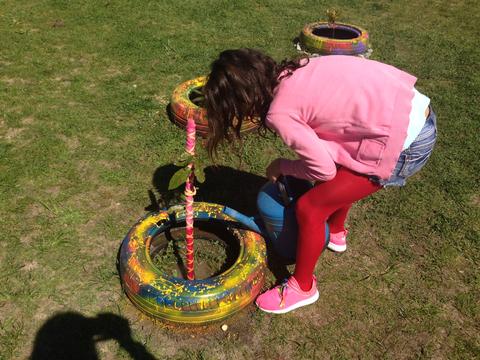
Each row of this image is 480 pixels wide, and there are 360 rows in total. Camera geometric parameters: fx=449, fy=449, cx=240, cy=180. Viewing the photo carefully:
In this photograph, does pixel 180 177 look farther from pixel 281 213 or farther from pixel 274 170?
pixel 281 213

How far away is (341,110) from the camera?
2.56 meters

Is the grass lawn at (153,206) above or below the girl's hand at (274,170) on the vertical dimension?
below

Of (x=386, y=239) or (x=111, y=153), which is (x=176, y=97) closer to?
(x=111, y=153)

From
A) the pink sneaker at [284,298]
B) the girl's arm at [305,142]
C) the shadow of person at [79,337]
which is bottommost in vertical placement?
the shadow of person at [79,337]

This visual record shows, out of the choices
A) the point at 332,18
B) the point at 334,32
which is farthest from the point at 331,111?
the point at 334,32

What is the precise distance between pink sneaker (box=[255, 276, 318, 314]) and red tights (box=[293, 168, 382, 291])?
79 millimetres

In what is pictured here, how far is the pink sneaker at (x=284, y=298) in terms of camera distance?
3348 mm

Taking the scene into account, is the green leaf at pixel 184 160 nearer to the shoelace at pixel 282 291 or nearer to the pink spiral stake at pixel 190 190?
the pink spiral stake at pixel 190 190

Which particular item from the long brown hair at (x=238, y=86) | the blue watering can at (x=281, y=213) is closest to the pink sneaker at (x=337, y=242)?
the blue watering can at (x=281, y=213)

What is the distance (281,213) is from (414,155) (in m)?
1.07

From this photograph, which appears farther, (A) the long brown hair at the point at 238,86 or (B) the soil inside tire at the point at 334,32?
(B) the soil inside tire at the point at 334,32

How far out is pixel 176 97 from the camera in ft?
17.9

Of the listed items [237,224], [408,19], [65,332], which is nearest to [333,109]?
[237,224]

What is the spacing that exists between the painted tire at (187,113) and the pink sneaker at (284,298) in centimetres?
226
